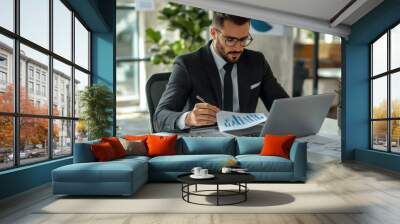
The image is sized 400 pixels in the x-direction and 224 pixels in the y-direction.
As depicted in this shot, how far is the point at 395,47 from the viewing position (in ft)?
25.4

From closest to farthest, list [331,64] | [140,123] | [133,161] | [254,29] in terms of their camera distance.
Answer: [133,161] → [254,29] → [140,123] → [331,64]

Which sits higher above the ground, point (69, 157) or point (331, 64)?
point (331, 64)

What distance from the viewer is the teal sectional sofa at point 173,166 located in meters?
4.81

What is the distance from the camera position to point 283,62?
1078 cm

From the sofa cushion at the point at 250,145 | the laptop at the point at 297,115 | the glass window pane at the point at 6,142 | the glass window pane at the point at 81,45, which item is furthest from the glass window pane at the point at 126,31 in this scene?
the glass window pane at the point at 6,142

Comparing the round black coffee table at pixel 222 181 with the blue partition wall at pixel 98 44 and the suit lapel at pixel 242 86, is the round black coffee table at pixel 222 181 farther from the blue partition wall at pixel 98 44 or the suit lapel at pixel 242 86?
the suit lapel at pixel 242 86

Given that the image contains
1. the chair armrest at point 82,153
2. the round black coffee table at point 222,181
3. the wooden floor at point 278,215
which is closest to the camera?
the wooden floor at point 278,215

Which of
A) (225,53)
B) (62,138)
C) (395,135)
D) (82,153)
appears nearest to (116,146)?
(82,153)

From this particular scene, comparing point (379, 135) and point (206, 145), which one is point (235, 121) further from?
point (379, 135)

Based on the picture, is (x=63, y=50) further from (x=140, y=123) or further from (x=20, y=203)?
(x=140, y=123)

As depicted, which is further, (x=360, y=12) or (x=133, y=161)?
(x=360, y=12)

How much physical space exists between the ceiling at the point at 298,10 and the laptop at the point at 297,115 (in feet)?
6.97

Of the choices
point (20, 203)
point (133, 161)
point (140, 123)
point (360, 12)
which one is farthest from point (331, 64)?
point (20, 203)

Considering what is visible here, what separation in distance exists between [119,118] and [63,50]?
7229mm
